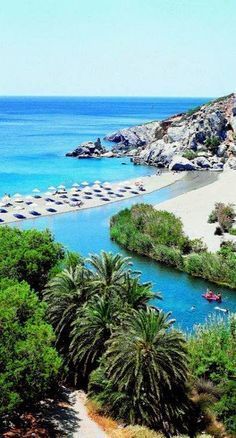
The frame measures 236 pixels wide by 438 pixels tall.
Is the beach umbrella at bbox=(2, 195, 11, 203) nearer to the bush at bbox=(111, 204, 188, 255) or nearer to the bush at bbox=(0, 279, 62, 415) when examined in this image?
the bush at bbox=(111, 204, 188, 255)

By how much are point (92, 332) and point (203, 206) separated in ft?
181

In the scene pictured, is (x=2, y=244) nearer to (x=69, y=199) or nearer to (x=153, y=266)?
(x=153, y=266)

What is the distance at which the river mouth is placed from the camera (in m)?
49.1

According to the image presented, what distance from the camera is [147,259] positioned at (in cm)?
6412

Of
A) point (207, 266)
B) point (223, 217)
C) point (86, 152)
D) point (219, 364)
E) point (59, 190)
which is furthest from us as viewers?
point (86, 152)

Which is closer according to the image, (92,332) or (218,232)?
(92,332)

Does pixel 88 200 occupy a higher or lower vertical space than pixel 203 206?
lower

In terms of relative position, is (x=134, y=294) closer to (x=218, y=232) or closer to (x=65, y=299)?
(x=65, y=299)

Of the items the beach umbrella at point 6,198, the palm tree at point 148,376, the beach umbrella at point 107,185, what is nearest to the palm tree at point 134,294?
the palm tree at point 148,376

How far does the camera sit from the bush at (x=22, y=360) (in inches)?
954

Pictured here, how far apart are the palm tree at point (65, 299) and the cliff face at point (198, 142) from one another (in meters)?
95.6

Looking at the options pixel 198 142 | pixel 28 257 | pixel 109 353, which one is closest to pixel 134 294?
pixel 109 353

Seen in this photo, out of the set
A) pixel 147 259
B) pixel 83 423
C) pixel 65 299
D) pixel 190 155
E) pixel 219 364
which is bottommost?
pixel 147 259

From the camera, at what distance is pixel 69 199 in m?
93.0
